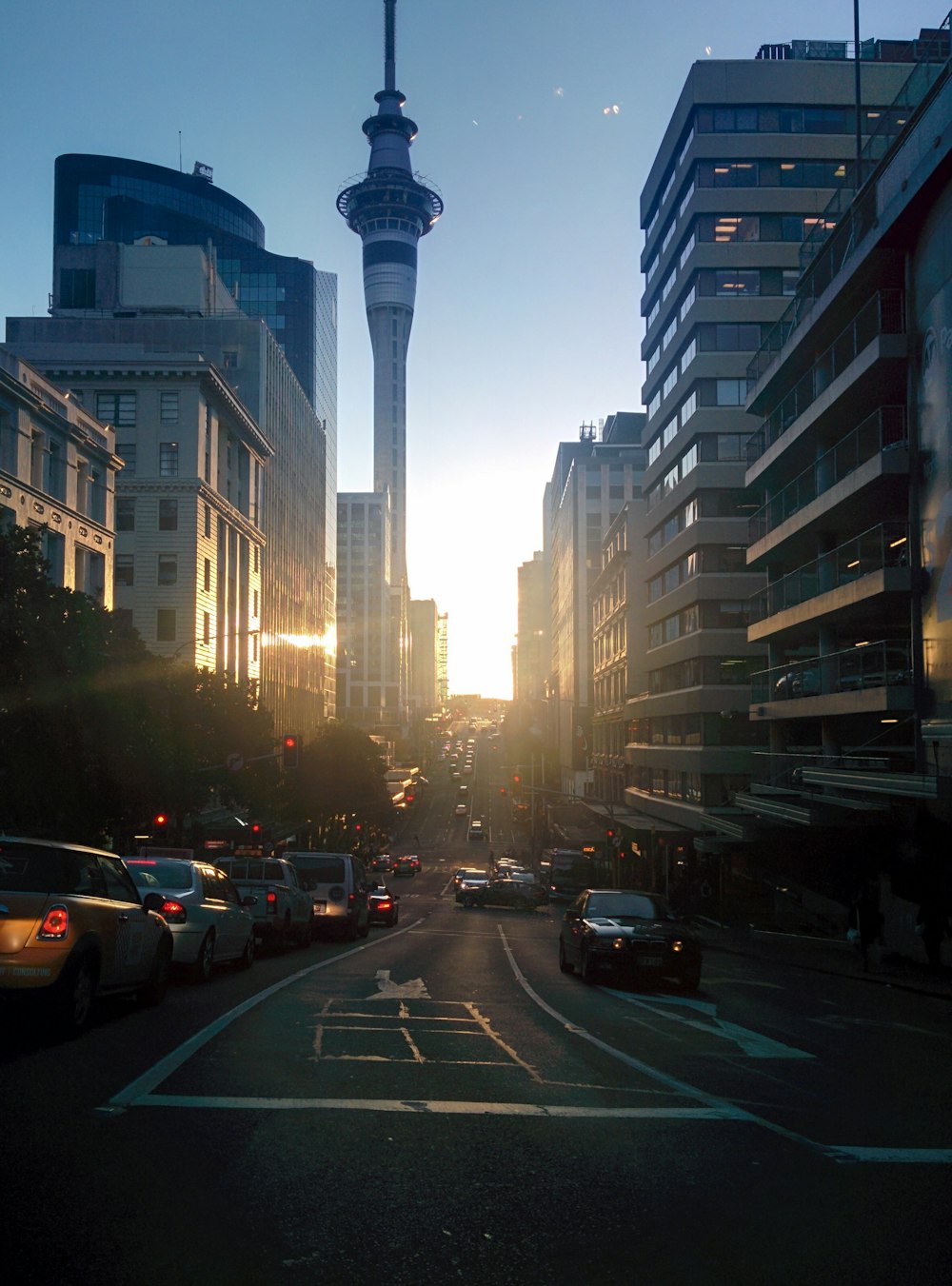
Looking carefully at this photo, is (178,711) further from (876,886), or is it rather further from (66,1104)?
(66,1104)

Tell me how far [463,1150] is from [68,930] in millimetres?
4445

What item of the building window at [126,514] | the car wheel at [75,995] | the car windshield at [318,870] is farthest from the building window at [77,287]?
the car wheel at [75,995]

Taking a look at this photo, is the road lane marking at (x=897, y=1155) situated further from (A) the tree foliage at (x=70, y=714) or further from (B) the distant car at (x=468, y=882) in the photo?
(B) the distant car at (x=468, y=882)

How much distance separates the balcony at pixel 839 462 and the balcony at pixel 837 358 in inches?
66.6

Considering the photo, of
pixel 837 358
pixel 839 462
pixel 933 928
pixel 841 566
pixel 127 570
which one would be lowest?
pixel 933 928

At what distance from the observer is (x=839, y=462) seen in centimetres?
3111

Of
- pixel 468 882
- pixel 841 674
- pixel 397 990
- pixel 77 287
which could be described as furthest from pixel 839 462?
pixel 77 287

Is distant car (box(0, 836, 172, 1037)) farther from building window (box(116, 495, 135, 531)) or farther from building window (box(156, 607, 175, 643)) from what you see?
building window (box(116, 495, 135, 531))

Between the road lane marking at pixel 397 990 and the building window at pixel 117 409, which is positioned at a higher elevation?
the building window at pixel 117 409

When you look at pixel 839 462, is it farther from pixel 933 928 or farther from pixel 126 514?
pixel 126 514

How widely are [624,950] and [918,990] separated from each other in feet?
19.6

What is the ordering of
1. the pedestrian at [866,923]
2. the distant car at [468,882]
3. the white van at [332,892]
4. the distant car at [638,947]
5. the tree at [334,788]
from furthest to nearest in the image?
the tree at [334,788]
the distant car at [468,882]
the white van at [332,892]
the pedestrian at [866,923]
the distant car at [638,947]

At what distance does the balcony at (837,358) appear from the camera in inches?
1058

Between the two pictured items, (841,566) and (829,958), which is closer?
(829,958)
